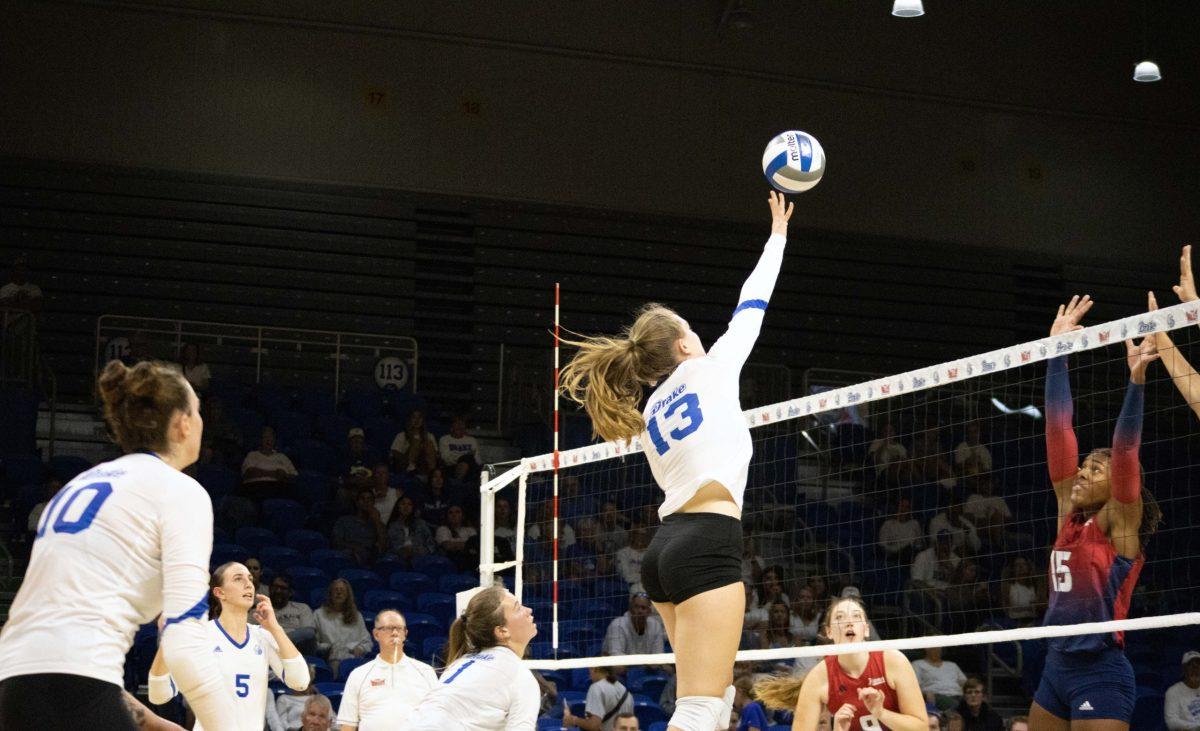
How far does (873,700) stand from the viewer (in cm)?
636

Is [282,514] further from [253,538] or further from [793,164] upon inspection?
[793,164]

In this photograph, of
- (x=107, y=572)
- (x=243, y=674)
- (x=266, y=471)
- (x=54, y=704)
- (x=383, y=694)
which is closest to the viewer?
(x=54, y=704)

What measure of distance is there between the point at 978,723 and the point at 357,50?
10802mm

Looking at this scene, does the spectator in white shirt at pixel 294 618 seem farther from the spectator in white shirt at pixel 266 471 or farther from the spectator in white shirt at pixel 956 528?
the spectator in white shirt at pixel 956 528

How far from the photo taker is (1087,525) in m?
5.63

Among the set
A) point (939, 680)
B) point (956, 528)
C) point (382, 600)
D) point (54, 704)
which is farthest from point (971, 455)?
point (54, 704)

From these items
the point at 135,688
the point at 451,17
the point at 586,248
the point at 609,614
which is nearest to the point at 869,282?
the point at 586,248

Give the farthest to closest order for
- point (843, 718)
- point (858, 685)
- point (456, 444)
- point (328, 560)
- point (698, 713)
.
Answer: point (456, 444) → point (328, 560) → point (858, 685) → point (843, 718) → point (698, 713)

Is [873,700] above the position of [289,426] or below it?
below

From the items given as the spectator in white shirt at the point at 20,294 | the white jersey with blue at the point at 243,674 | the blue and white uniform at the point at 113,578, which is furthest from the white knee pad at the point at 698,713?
the spectator in white shirt at the point at 20,294

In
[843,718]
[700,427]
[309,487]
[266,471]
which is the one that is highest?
[266,471]

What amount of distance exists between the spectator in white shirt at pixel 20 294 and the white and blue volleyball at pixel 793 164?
37.1 feet

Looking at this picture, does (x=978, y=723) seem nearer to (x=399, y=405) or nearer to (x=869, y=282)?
(x=399, y=405)

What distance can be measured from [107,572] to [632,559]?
381 inches
